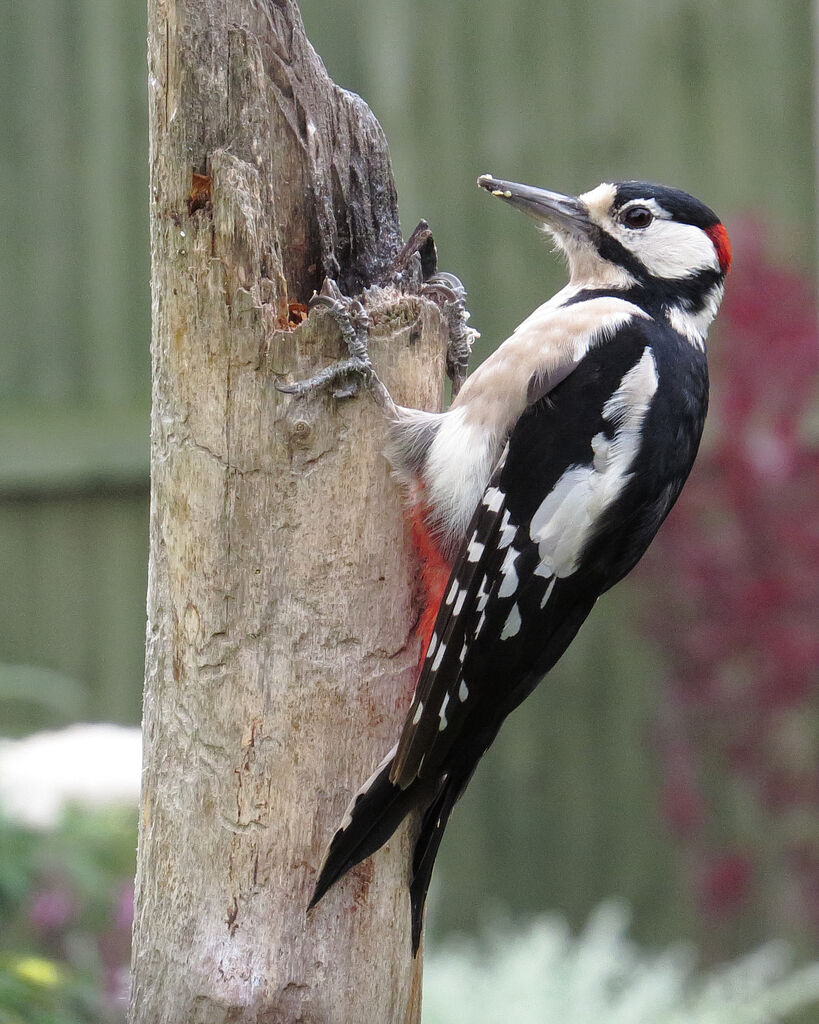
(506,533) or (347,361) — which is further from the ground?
(347,361)

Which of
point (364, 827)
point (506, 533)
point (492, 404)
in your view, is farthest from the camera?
point (492, 404)

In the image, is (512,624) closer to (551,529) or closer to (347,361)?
(551,529)

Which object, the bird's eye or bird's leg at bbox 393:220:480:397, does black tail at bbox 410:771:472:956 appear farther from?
the bird's eye

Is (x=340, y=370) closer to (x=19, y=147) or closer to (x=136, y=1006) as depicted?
(x=136, y=1006)

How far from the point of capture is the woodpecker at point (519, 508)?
82.7 inches

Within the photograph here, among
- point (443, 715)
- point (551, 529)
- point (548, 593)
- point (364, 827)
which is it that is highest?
point (551, 529)

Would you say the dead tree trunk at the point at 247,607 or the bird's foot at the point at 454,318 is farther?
the bird's foot at the point at 454,318

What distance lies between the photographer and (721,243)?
2.68 meters

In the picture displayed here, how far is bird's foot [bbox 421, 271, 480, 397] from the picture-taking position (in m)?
2.34

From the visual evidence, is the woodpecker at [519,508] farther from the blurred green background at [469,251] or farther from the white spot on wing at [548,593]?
the blurred green background at [469,251]

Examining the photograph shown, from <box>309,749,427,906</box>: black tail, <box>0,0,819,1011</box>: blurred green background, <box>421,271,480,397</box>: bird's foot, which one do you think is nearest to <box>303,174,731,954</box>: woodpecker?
<box>309,749,427,906</box>: black tail

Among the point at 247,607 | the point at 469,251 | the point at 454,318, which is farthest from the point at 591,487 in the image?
the point at 469,251

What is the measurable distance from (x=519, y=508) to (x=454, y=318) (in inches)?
15.8

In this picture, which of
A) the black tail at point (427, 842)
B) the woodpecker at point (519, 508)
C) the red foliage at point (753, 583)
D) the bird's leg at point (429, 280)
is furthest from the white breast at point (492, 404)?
the red foliage at point (753, 583)
